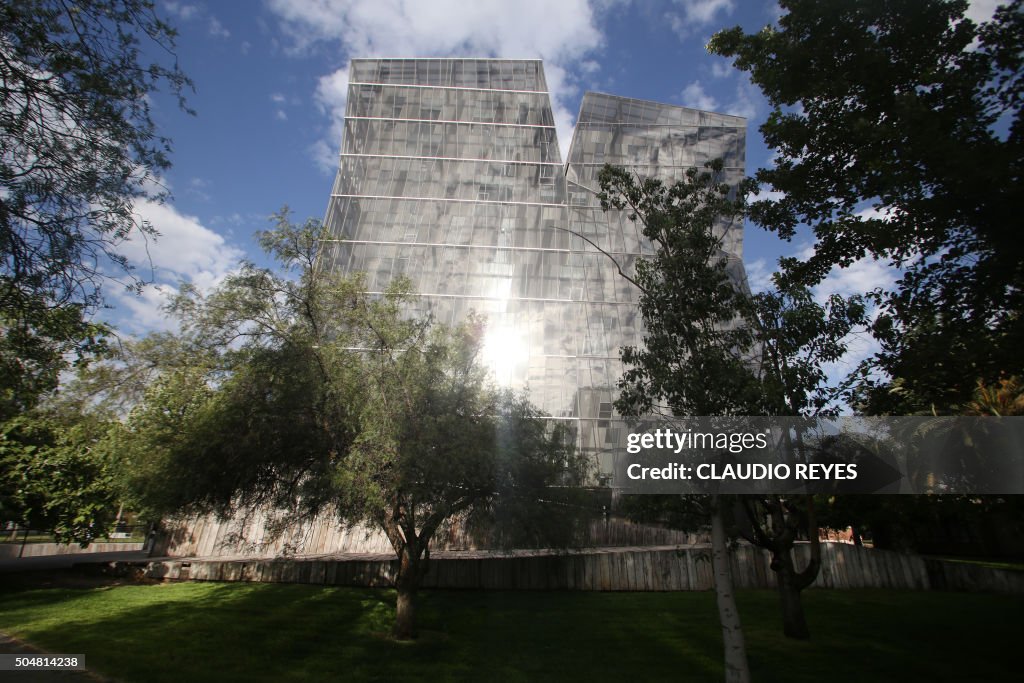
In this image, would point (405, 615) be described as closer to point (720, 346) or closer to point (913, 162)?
point (720, 346)

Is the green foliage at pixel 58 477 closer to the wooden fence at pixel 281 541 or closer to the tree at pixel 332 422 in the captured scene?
the wooden fence at pixel 281 541

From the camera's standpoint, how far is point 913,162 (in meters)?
8.33

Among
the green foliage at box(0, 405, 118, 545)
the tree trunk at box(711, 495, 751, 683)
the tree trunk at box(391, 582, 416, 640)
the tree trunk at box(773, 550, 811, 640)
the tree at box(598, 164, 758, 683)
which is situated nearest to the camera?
the tree trunk at box(711, 495, 751, 683)

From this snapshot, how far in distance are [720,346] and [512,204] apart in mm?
31465

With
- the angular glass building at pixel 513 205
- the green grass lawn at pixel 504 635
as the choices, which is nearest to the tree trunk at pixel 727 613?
the green grass lawn at pixel 504 635

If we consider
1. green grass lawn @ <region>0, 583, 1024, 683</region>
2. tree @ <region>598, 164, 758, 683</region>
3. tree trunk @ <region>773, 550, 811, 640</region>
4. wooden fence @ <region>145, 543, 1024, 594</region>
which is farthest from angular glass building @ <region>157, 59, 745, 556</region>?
tree @ <region>598, 164, 758, 683</region>

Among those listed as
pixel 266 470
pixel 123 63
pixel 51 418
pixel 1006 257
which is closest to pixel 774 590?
pixel 1006 257

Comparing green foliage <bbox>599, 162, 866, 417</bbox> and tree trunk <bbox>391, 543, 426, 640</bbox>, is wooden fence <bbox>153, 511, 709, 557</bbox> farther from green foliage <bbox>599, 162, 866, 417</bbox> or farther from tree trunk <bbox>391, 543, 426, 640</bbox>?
green foliage <bbox>599, 162, 866, 417</bbox>

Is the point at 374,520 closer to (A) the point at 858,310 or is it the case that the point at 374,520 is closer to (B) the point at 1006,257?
(A) the point at 858,310

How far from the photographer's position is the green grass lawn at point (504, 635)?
9.52 metres

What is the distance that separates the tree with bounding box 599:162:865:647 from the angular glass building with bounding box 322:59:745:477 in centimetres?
2026

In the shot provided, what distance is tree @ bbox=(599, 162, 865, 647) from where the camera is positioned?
372 inches

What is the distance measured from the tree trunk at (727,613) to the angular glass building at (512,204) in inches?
881

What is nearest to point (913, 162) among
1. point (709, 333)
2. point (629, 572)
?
point (709, 333)
